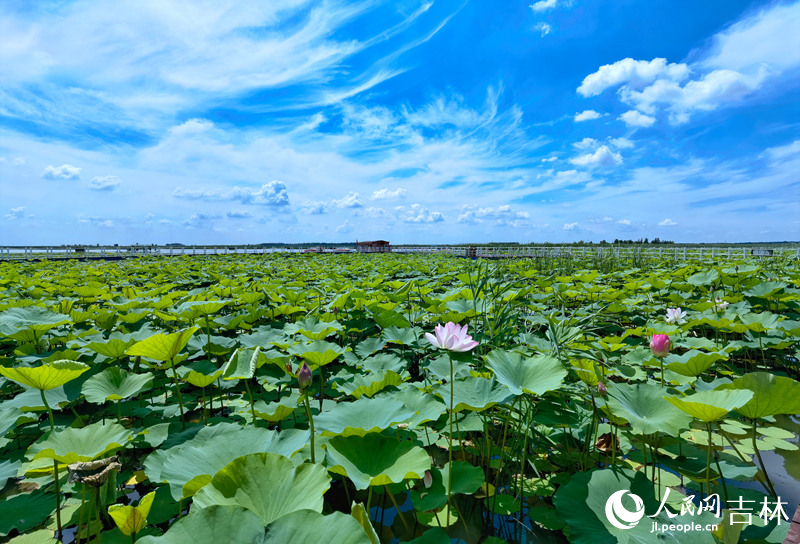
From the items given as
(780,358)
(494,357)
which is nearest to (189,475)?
(494,357)

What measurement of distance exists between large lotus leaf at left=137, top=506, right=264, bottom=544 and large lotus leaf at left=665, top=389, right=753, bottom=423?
123 cm

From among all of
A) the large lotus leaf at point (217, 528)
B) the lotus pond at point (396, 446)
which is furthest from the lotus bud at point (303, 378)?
the large lotus leaf at point (217, 528)

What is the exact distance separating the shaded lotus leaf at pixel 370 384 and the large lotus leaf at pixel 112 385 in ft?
3.21

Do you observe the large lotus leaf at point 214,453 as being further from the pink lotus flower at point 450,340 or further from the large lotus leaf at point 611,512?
the large lotus leaf at point 611,512

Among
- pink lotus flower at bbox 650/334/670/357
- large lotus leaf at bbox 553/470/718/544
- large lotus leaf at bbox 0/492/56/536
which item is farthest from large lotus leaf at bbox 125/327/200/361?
pink lotus flower at bbox 650/334/670/357

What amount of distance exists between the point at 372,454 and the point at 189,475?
53 centimetres

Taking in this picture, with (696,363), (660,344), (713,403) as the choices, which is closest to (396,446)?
(713,403)

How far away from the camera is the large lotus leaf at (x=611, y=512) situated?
3.49 ft

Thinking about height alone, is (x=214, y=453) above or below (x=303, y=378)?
below

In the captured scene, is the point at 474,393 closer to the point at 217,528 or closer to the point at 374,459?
the point at 374,459

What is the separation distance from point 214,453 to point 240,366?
2.28 feet

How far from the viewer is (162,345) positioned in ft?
5.51

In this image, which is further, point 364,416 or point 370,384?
point 370,384

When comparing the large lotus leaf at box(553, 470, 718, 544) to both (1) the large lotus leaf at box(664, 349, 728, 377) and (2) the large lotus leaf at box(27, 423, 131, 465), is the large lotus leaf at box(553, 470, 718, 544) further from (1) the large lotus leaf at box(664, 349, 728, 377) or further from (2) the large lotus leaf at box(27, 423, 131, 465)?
(2) the large lotus leaf at box(27, 423, 131, 465)
